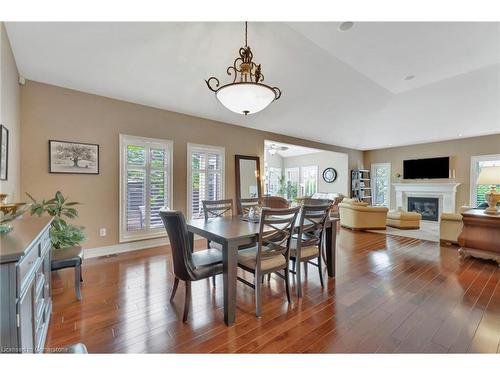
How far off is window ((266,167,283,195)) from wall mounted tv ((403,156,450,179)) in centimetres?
496

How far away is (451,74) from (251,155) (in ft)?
14.4

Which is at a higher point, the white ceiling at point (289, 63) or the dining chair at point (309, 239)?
the white ceiling at point (289, 63)

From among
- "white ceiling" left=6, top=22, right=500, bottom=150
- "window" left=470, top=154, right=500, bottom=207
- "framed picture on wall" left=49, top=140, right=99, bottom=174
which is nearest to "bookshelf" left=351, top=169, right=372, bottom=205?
"window" left=470, top=154, right=500, bottom=207

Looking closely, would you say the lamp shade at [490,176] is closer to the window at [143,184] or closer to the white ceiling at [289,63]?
the white ceiling at [289,63]

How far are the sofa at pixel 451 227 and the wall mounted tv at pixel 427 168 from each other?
3.89 meters

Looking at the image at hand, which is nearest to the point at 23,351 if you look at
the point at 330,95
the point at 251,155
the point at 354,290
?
the point at 354,290

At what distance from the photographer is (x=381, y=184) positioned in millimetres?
9484

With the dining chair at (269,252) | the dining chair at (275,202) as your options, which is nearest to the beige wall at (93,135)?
the dining chair at (275,202)

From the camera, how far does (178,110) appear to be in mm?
4664

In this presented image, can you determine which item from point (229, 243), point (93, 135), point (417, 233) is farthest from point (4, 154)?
point (417, 233)

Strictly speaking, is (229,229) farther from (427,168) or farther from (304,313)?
(427,168)

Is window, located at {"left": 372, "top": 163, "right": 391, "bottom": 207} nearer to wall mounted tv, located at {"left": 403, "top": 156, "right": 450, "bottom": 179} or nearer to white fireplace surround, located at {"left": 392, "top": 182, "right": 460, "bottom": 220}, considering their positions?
white fireplace surround, located at {"left": 392, "top": 182, "right": 460, "bottom": 220}

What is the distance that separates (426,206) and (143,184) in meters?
8.83

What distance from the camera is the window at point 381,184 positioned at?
9203mm
